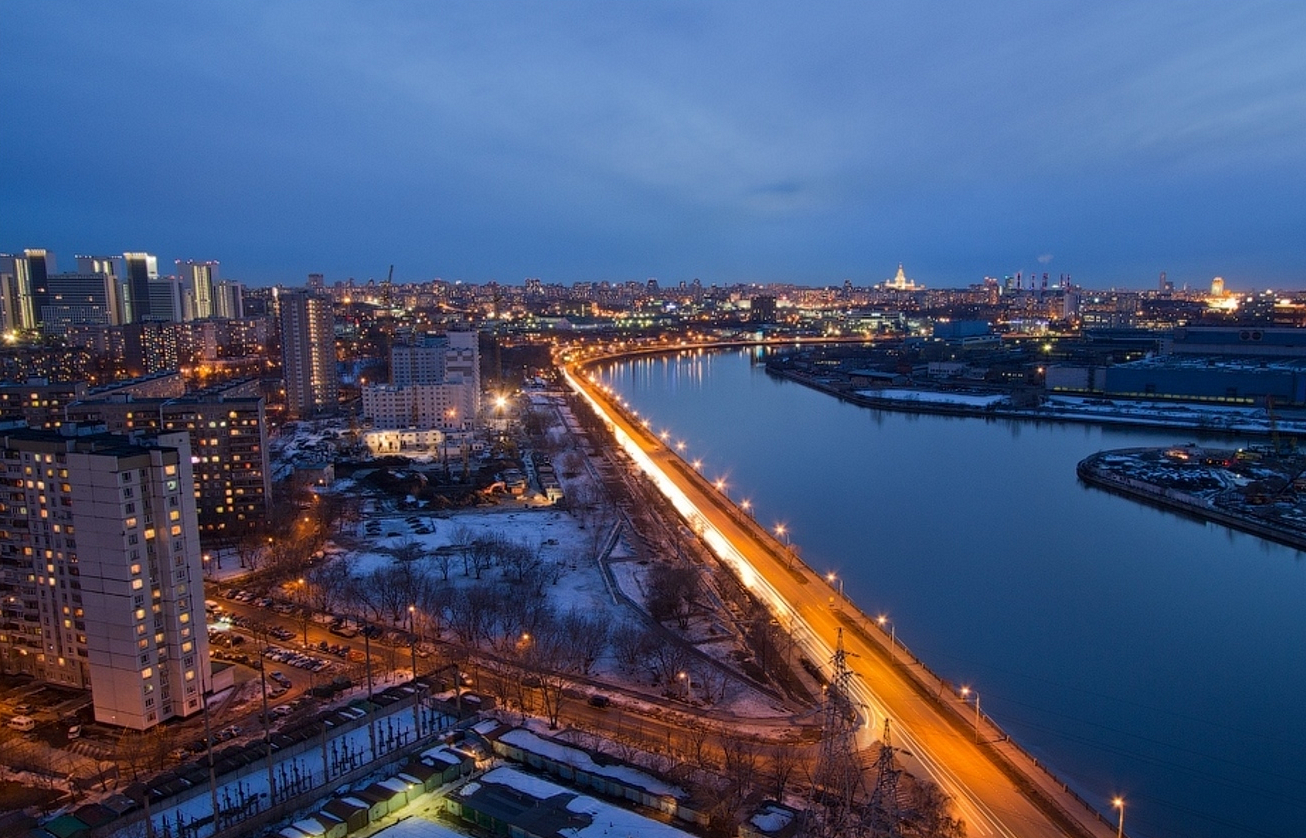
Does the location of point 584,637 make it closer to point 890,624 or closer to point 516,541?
point 890,624

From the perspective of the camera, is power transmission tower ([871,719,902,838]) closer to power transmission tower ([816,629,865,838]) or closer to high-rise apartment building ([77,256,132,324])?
power transmission tower ([816,629,865,838])

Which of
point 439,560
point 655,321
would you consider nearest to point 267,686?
point 439,560

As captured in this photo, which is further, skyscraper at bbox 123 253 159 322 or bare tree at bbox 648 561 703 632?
skyscraper at bbox 123 253 159 322

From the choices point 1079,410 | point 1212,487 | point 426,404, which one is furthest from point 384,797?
point 1079,410

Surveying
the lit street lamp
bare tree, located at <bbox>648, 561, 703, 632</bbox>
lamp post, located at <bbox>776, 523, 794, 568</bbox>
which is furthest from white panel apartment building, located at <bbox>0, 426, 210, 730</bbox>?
lamp post, located at <bbox>776, 523, 794, 568</bbox>

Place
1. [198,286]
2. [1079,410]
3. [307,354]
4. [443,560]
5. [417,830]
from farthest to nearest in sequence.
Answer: [198,286] < [1079,410] < [307,354] < [443,560] < [417,830]

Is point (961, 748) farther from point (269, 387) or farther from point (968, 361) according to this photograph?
point (968, 361)

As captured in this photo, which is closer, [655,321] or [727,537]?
[727,537]
